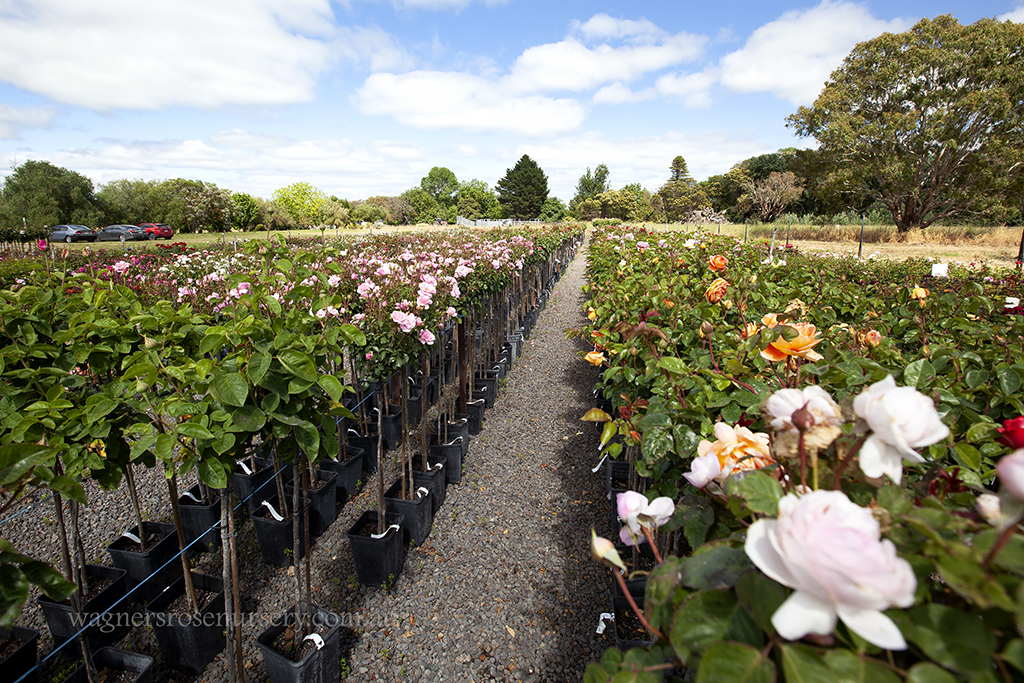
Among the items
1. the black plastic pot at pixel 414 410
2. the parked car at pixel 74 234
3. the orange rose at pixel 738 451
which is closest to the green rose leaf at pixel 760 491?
the orange rose at pixel 738 451

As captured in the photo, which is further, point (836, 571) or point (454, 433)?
point (454, 433)

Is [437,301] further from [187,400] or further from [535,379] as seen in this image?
[535,379]

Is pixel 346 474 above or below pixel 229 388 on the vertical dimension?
below

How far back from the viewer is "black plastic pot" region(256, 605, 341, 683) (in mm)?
1866

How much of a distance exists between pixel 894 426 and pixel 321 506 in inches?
125

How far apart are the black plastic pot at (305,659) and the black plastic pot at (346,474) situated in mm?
1250

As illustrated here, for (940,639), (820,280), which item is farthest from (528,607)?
(820,280)

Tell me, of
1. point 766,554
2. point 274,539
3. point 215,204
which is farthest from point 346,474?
point 215,204

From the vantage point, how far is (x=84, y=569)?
232cm

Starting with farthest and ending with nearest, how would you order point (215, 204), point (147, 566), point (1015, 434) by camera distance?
point (215, 204)
point (147, 566)
point (1015, 434)

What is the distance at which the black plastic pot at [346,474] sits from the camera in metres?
3.37

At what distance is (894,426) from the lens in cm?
55

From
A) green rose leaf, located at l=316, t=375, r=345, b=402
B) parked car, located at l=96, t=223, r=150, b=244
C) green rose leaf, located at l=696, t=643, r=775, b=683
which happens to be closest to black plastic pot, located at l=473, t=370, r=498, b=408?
green rose leaf, located at l=316, t=375, r=345, b=402

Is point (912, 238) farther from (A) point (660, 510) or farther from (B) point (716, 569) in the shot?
(B) point (716, 569)
